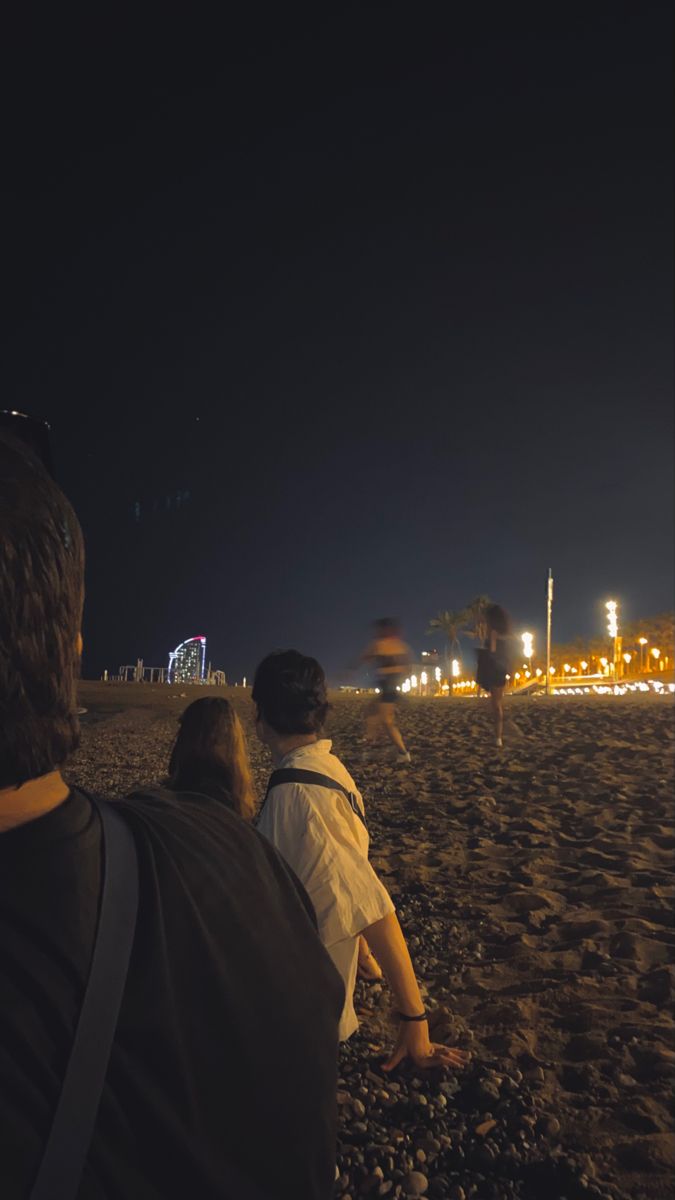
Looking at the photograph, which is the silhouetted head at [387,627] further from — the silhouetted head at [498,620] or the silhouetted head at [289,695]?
the silhouetted head at [289,695]

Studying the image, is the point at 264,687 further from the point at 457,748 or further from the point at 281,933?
the point at 457,748

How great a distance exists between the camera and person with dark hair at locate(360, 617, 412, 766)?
9.97 m

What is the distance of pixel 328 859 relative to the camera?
7.89 feet

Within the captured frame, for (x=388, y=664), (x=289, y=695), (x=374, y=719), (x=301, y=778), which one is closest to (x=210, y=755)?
(x=289, y=695)

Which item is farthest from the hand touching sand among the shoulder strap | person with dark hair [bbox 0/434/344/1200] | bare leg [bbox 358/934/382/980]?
the shoulder strap

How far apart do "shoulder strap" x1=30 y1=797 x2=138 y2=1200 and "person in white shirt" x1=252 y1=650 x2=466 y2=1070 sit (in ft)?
4.97

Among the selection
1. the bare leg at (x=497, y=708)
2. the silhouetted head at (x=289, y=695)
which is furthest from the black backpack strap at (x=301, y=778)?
the bare leg at (x=497, y=708)

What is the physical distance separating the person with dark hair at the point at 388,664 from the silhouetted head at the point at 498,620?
143cm

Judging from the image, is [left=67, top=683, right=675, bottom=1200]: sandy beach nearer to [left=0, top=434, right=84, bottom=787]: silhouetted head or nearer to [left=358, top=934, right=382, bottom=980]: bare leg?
[left=358, top=934, right=382, bottom=980]: bare leg

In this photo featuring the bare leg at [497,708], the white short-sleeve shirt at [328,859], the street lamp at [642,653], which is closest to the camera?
the white short-sleeve shirt at [328,859]

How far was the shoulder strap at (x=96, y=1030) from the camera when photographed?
31.2 inches

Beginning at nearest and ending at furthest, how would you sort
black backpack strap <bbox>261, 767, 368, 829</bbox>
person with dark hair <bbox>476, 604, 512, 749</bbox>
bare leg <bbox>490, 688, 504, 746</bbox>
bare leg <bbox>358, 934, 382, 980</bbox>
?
black backpack strap <bbox>261, 767, 368, 829</bbox> < bare leg <bbox>358, 934, 382, 980</bbox> < person with dark hair <bbox>476, 604, 512, 749</bbox> < bare leg <bbox>490, 688, 504, 746</bbox>

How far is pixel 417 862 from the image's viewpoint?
5.89m

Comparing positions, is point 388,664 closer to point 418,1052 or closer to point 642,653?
point 418,1052
